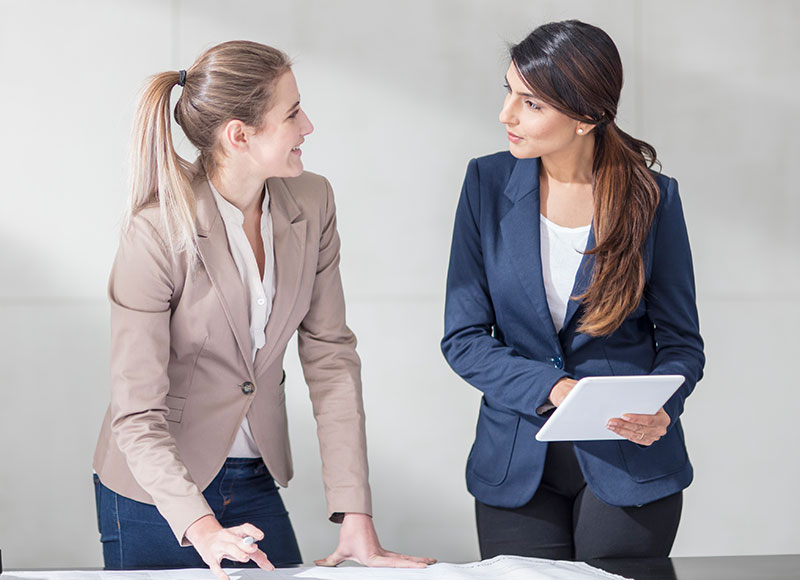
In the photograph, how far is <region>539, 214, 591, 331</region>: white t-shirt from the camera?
1959 mm

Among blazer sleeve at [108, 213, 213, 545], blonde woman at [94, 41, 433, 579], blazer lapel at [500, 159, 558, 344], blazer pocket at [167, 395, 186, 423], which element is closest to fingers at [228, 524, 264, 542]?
blazer sleeve at [108, 213, 213, 545]

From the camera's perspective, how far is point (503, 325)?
78.3 inches

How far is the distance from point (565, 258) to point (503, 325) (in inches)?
7.6

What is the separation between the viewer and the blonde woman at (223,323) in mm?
1681

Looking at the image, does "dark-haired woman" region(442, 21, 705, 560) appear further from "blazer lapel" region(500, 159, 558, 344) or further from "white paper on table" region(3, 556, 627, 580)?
"white paper on table" region(3, 556, 627, 580)

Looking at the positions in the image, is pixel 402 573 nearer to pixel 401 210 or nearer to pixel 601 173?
pixel 601 173

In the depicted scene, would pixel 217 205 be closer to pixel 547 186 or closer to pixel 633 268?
pixel 547 186

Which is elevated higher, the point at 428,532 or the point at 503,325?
the point at 503,325

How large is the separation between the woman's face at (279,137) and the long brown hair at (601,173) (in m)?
0.48

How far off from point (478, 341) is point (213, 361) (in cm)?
55

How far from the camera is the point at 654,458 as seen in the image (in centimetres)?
194

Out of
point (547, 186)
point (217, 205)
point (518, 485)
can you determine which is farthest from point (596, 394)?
point (217, 205)

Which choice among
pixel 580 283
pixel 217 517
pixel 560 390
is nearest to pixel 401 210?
pixel 580 283

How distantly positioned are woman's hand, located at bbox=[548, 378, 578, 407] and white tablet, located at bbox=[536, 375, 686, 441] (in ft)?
0.28
